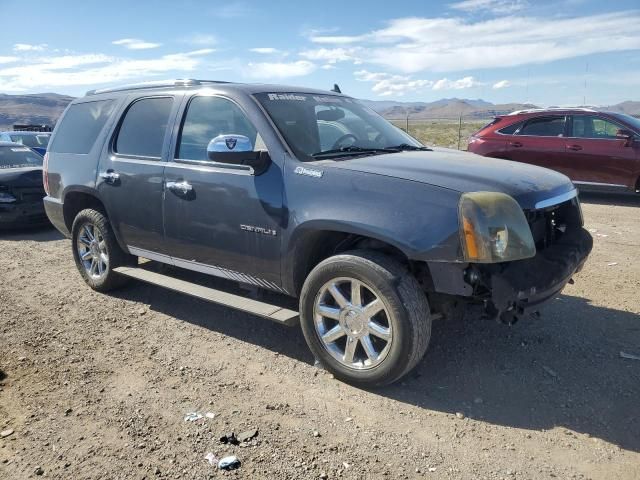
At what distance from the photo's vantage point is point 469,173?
3439mm

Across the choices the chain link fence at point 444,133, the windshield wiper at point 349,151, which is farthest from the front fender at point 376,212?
the chain link fence at point 444,133

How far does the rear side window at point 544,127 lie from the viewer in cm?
1045

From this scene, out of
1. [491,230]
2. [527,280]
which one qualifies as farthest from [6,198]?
[527,280]

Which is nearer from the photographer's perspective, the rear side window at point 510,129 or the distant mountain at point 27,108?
the rear side window at point 510,129

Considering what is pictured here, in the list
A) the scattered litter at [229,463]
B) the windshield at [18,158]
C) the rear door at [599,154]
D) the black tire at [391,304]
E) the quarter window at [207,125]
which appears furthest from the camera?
the rear door at [599,154]

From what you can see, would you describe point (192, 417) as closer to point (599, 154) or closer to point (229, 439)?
point (229, 439)

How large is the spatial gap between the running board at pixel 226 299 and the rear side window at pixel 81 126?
140 centimetres

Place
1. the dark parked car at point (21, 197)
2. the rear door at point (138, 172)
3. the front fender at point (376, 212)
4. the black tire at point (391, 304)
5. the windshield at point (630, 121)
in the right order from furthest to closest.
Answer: the windshield at point (630, 121) → the dark parked car at point (21, 197) → the rear door at point (138, 172) → the black tire at point (391, 304) → the front fender at point (376, 212)

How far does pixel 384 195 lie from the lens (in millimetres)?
3273

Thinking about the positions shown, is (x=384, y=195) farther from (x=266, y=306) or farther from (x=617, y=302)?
(x=617, y=302)

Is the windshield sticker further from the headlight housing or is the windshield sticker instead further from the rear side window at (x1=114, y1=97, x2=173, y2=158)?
the headlight housing

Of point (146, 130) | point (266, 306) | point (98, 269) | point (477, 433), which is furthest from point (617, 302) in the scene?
point (98, 269)

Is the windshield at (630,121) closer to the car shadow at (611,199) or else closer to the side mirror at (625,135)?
the side mirror at (625,135)

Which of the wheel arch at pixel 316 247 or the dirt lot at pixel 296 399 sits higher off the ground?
the wheel arch at pixel 316 247
